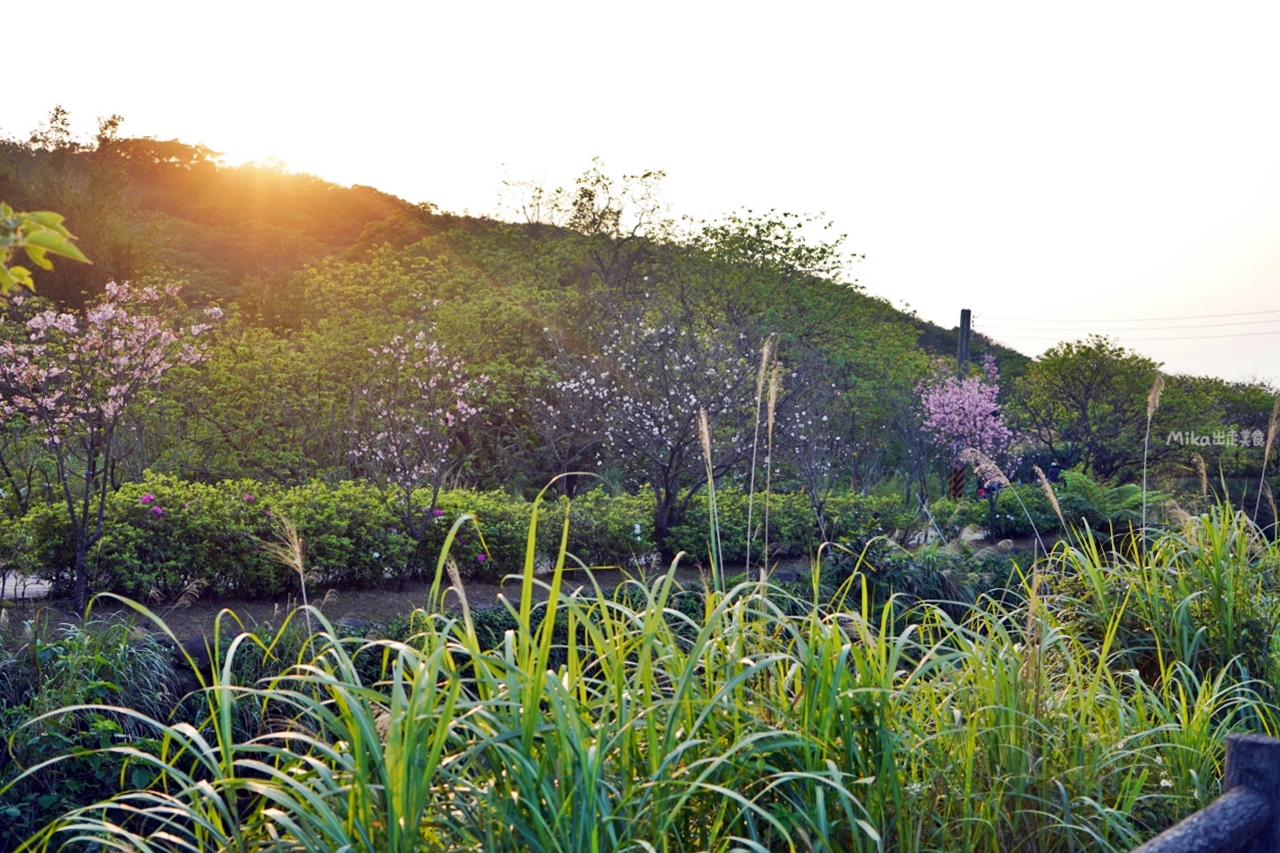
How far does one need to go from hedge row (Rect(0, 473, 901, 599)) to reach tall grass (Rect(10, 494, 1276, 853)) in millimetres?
3184

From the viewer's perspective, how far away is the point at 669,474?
808 centimetres

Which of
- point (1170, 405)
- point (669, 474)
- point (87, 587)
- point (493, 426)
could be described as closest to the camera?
point (87, 587)

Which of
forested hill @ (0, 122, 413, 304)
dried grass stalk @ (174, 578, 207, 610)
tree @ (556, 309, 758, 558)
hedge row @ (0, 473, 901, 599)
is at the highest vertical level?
forested hill @ (0, 122, 413, 304)

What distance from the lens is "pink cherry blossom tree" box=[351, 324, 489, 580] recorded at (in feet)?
23.2

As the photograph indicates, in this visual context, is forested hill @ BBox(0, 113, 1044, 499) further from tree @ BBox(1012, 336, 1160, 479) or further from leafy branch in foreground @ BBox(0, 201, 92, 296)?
leafy branch in foreground @ BBox(0, 201, 92, 296)

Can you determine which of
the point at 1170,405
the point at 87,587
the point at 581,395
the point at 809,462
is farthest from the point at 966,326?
the point at 87,587

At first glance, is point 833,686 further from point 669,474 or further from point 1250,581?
point 669,474

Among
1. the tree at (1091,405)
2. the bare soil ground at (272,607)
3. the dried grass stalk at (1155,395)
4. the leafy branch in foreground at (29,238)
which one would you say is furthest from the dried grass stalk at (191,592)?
the tree at (1091,405)

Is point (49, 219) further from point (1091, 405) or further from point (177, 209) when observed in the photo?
point (177, 209)

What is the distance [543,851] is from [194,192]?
39958mm

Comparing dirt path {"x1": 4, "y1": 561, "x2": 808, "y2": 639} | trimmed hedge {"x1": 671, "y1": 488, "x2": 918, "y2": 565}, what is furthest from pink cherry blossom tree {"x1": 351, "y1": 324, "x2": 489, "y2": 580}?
trimmed hedge {"x1": 671, "y1": 488, "x2": 918, "y2": 565}

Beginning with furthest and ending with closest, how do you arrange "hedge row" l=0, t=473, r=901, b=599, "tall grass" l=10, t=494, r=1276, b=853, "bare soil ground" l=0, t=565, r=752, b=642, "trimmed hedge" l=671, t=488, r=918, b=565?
1. "trimmed hedge" l=671, t=488, r=918, b=565
2. "hedge row" l=0, t=473, r=901, b=599
3. "bare soil ground" l=0, t=565, r=752, b=642
4. "tall grass" l=10, t=494, r=1276, b=853

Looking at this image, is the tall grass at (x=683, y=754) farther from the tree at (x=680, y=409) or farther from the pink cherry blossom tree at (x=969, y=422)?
the pink cherry blossom tree at (x=969, y=422)

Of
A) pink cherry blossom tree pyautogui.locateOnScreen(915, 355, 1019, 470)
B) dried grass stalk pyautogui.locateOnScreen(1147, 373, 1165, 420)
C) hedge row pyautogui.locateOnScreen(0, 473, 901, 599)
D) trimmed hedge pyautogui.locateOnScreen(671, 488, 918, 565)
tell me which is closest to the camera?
dried grass stalk pyautogui.locateOnScreen(1147, 373, 1165, 420)
